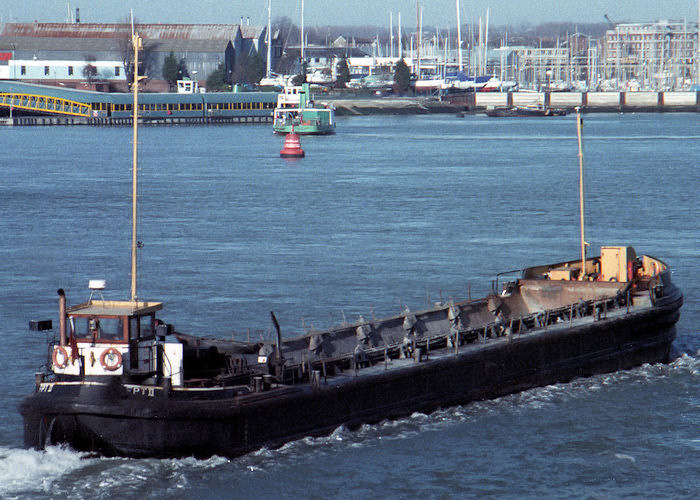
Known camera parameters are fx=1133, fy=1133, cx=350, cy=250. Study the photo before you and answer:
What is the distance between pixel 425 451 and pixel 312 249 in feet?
81.8

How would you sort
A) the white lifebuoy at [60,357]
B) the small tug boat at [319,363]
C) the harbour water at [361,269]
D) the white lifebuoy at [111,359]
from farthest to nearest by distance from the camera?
1. the harbour water at [361,269]
2. the white lifebuoy at [60,357]
3. the white lifebuoy at [111,359]
4. the small tug boat at [319,363]

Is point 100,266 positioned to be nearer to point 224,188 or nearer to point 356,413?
point 356,413

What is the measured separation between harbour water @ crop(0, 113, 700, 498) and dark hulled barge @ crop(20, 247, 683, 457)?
0.44 meters

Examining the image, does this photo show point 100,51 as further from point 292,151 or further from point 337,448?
point 337,448

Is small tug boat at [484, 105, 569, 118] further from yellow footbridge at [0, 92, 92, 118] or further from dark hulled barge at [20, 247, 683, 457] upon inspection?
dark hulled barge at [20, 247, 683, 457]

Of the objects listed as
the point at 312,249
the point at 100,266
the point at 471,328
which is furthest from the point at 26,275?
the point at 471,328

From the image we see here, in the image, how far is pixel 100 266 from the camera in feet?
135

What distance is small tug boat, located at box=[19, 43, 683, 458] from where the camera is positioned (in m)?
19.0

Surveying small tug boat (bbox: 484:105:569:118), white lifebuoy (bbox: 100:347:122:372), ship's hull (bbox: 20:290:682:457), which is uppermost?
small tug boat (bbox: 484:105:569:118)

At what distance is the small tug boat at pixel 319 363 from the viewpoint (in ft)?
62.4

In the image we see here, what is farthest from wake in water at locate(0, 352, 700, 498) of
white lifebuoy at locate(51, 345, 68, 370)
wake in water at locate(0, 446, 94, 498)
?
white lifebuoy at locate(51, 345, 68, 370)

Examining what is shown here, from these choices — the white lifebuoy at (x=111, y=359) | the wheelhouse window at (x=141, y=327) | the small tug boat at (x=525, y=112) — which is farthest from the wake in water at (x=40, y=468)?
the small tug boat at (x=525, y=112)

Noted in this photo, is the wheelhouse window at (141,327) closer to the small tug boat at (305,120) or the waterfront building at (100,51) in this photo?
the small tug boat at (305,120)

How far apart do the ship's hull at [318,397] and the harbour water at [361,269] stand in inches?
12.3
